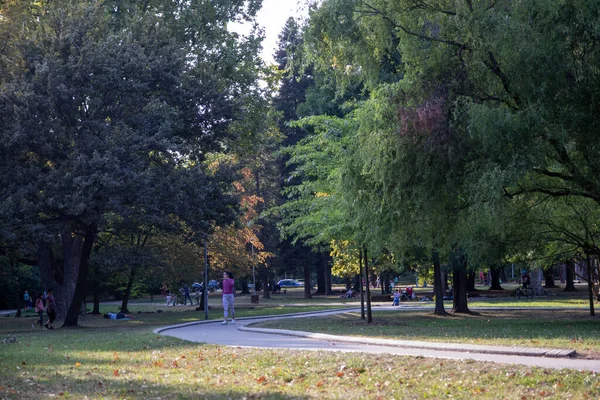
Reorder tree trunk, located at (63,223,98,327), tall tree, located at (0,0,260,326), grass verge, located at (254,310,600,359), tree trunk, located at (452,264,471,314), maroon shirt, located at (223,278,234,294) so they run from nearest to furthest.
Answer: grass verge, located at (254,310,600,359)
tall tree, located at (0,0,260,326)
maroon shirt, located at (223,278,234,294)
tree trunk, located at (63,223,98,327)
tree trunk, located at (452,264,471,314)

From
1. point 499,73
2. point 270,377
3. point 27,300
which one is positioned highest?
point 499,73

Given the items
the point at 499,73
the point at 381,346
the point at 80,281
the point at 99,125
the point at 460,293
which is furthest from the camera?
the point at 460,293

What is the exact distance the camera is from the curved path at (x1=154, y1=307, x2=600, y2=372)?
12432 millimetres

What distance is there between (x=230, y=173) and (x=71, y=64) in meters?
8.09

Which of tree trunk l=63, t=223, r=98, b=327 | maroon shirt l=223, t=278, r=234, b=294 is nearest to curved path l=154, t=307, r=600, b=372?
maroon shirt l=223, t=278, r=234, b=294

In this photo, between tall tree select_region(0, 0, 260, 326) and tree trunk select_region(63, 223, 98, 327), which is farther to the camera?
tree trunk select_region(63, 223, 98, 327)

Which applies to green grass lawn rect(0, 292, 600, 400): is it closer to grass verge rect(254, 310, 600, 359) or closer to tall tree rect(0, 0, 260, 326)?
grass verge rect(254, 310, 600, 359)

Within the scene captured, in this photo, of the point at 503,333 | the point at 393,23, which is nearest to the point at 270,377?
the point at 393,23

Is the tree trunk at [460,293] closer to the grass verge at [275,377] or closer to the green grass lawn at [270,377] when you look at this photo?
the green grass lawn at [270,377]

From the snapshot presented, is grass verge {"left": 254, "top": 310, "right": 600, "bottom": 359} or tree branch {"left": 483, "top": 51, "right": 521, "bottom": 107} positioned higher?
tree branch {"left": 483, "top": 51, "right": 521, "bottom": 107}

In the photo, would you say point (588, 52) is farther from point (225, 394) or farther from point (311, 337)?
point (311, 337)

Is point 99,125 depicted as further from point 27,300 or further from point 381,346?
point 27,300

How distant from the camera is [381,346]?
16.3 metres

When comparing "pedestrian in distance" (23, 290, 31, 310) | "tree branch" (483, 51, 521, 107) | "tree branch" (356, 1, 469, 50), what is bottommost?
"pedestrian in distance" (23, 290, 31, 310)
